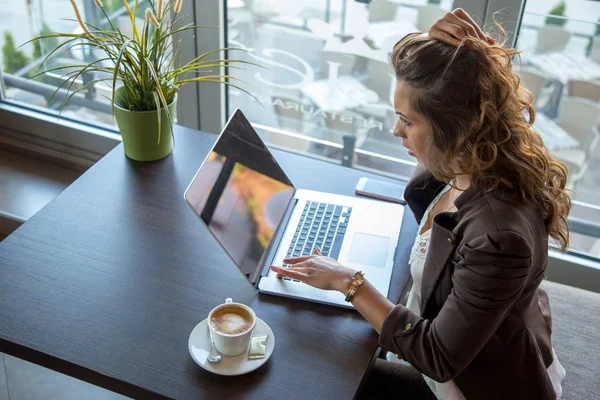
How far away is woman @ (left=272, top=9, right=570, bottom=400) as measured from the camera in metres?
1.11

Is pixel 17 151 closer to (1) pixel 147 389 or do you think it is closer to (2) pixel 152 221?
(2) pixel 152 221

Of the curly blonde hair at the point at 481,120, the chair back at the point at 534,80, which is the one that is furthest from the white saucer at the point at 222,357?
the chair back at the point at 534,80

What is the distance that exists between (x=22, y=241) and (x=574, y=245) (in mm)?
1559

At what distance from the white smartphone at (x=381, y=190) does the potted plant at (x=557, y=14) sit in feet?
1.95

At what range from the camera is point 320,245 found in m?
1.44

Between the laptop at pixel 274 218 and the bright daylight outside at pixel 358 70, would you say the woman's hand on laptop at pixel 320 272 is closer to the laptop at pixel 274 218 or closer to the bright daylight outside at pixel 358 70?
the laptop at pixel 274 218

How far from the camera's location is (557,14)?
1.70 metres

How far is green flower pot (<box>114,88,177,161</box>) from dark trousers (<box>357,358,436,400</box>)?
2.46 ft

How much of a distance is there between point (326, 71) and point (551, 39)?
0.65 m

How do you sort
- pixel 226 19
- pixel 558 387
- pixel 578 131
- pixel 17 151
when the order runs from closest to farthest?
pixel 558 387, pixel 578 131, pixel 226 19, pixel 17 151

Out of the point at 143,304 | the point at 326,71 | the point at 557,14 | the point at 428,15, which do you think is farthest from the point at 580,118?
the point at 143,304

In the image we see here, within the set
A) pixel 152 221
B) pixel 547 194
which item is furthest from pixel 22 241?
pixel 547 194

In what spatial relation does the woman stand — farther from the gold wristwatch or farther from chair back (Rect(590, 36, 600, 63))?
chair back (Rect(590, 36, 600, 63))

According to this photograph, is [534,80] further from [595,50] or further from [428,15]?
[428,15]
